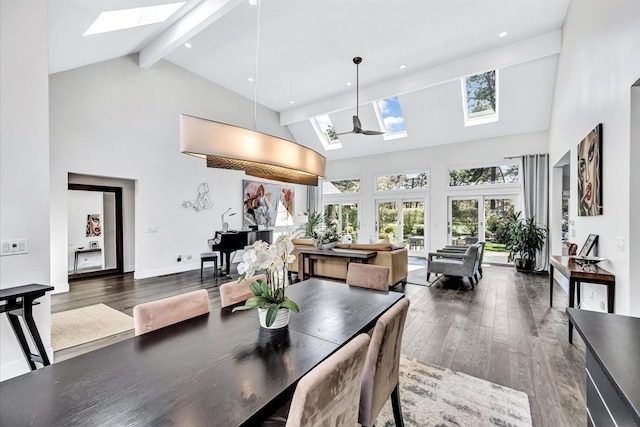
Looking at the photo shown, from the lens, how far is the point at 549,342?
2924 millimetres

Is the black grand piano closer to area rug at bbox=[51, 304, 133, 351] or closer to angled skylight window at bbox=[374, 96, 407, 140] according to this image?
area rug at bbox=[51, 304, 133, 351]

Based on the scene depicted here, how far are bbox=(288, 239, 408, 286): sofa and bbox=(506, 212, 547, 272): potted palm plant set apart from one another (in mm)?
2976

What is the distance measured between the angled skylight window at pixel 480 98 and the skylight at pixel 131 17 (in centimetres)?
615

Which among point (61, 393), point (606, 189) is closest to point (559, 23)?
point (606, 189)

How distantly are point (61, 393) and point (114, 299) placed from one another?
416 cm

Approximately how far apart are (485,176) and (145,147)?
819cm

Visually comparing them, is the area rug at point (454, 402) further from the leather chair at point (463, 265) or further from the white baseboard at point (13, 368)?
the leather chair at point (463, 265)

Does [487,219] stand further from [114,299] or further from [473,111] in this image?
[114,299]

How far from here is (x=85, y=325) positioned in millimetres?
3367

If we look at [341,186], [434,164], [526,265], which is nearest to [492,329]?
[526,265]

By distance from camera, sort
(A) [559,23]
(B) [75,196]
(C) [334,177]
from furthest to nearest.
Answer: (C) [334,177] < (B) [75,196] < (A) [559,23]

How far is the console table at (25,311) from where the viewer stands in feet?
6.78

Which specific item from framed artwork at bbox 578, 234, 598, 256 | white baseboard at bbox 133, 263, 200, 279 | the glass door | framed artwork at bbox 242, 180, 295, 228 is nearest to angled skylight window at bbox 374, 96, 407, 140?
the glass door

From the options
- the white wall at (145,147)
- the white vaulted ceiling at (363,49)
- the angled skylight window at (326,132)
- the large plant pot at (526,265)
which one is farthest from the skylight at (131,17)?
the large plant pot at (526,265)
